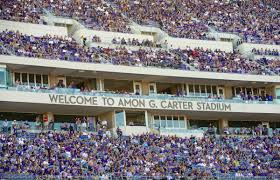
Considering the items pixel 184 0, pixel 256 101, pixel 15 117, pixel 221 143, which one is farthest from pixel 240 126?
A: pixel 15 117

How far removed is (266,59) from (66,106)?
18.8 m

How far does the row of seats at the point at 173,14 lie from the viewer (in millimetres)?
51750

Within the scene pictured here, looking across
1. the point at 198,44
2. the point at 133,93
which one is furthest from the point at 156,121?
the point at 198,44

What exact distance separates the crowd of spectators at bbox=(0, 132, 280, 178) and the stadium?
0.25 ft

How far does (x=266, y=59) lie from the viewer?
56.9 metres

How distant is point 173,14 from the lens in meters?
58.8

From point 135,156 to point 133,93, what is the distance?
814 cm

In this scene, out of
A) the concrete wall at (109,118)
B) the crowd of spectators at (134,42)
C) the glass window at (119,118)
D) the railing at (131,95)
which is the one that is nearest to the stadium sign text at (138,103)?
the railing at (131,95)

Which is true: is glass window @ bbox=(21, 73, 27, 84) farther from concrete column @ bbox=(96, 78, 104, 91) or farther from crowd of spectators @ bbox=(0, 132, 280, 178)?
crowd of spectators @ bbox=(0, 132, 280, 178)

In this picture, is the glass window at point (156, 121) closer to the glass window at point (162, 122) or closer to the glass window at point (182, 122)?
the glass window at point (162, 122)

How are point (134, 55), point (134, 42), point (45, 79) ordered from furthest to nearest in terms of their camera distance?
point (134, 42), point (134, 55), point (45, 79)

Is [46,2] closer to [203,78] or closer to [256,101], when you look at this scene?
[203,78]

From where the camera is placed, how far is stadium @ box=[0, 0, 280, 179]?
40.3 meters

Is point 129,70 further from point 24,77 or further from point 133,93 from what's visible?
point 24,77
